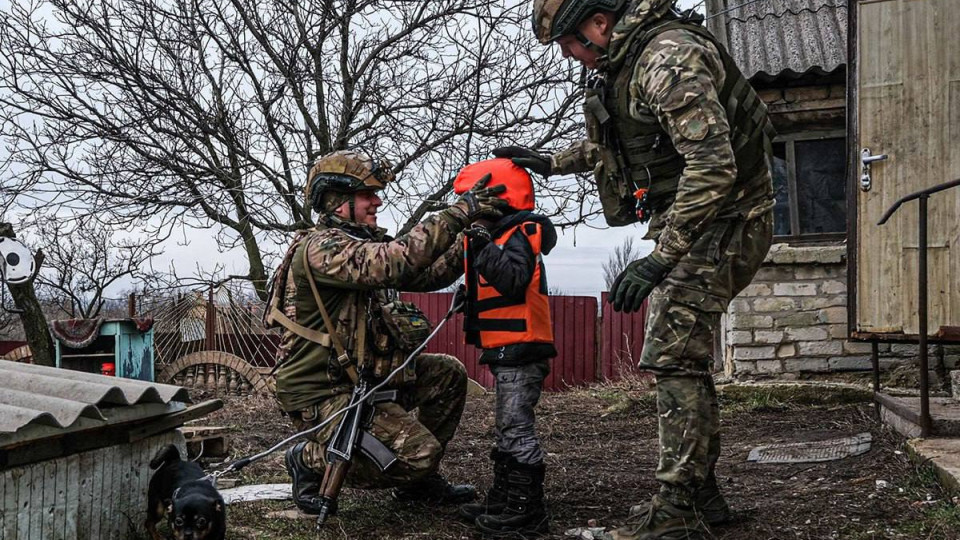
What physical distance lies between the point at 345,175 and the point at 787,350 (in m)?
5.05

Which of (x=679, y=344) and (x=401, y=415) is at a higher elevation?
(x=679, y=344)

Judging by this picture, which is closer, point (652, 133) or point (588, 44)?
point (652, 133)

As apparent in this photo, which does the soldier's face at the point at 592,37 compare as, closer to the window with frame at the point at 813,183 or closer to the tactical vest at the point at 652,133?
the tactical vest at the point at 652,133

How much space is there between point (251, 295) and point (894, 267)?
7.79 m

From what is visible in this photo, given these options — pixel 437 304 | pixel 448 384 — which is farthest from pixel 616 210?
pixel 437 304

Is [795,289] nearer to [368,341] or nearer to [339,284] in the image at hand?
[368,341]

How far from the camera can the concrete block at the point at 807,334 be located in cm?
762

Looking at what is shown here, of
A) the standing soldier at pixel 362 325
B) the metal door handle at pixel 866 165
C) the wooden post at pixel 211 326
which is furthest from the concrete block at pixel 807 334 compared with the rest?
the wooden post at pixel 211 326

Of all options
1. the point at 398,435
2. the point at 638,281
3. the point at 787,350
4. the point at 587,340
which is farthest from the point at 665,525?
the point at 587,340

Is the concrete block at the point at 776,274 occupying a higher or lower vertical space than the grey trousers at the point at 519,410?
higher

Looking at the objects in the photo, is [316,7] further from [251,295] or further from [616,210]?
[616,210]

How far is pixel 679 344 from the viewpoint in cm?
325

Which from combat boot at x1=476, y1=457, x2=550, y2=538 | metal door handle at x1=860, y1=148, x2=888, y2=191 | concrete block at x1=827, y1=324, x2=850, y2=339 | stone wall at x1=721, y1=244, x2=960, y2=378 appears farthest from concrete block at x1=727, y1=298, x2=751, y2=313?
combat boot at x1=476, y1=457, x2=550, y2=538

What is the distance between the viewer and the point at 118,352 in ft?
33.3
